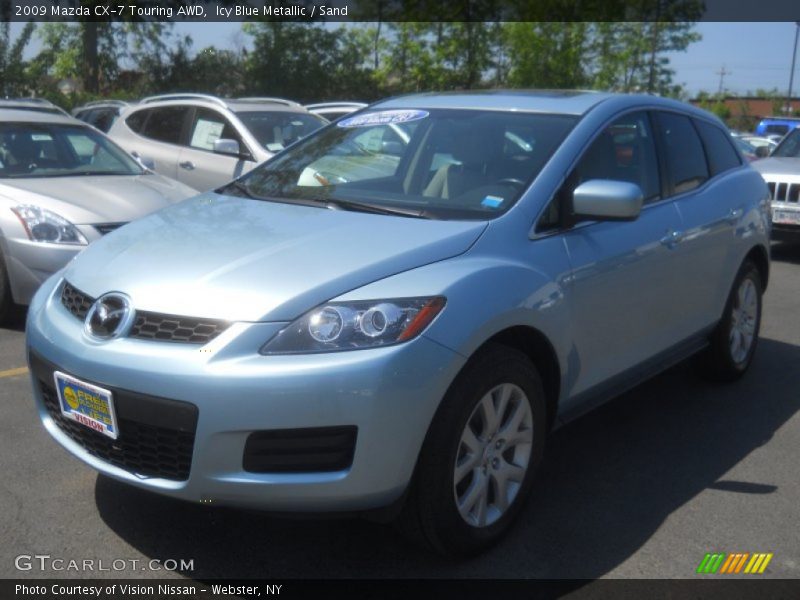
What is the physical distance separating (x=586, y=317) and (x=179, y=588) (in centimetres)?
189

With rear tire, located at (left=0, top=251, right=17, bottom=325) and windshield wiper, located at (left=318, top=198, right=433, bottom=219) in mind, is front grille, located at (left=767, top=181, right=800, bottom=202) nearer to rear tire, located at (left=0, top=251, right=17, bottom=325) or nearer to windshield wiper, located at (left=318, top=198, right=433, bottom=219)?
windshield wiper, located at (left=318, top=198, right=433, bottom=219)

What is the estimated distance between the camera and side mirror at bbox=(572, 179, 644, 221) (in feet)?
12.4

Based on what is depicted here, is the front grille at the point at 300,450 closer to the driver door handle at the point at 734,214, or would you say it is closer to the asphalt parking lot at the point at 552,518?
the asphalt parking lot at the point at 552,518

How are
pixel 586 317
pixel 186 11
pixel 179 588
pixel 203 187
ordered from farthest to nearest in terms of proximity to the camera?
pixel 186 11, pixel 203 187, pixel 586 317, pixel 179 588

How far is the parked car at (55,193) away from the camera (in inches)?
250

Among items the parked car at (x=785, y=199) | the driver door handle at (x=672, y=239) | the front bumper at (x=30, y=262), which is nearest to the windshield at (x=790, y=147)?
the parked car at (x=785, y=199)

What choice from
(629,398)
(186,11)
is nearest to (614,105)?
(629,398)

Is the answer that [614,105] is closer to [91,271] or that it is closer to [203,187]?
[91,271]

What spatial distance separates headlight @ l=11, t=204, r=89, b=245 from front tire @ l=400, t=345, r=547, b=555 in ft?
12.6

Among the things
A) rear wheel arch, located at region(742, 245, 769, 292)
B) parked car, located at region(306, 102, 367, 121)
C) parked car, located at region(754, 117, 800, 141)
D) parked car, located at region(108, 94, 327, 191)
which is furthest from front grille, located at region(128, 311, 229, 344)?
parked car, located at region(754, 117, 800, 141)

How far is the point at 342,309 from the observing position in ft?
10.1

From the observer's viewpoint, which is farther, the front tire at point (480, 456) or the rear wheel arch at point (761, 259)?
the rear wheel arch at point (761, 259)

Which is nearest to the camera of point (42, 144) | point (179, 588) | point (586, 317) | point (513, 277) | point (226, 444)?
point (226, 444)

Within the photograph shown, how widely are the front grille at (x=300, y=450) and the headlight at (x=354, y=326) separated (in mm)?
254
